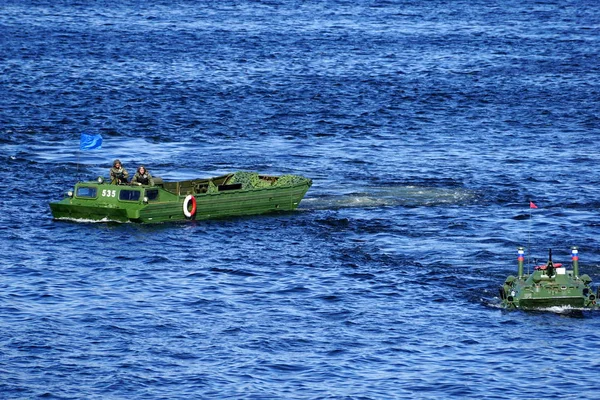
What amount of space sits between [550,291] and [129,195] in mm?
22056

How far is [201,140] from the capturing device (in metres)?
85.9

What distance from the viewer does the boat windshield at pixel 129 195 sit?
61.2m

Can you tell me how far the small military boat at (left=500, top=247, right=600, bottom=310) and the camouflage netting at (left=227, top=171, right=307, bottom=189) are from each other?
19.2 m

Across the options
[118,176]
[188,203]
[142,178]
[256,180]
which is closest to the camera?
[188,203]

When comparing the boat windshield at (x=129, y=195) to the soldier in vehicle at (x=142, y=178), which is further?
the soldier in vehicle at (x=142, y=178)

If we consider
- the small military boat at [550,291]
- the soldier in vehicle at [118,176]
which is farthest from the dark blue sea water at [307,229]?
the soldier in vehicle at [118,176]

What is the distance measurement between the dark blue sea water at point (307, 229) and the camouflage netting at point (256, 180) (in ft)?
7.38

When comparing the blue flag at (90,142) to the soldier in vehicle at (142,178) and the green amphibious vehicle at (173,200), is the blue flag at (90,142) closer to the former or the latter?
the green amphibious vehicle at (173,200)

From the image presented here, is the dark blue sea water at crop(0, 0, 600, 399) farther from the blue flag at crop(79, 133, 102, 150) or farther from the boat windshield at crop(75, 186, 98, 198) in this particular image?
the blue flag at crop(79, 133, 102, 150)

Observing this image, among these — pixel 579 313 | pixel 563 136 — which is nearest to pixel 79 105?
pixel 563 136

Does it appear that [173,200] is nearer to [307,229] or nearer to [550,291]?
[307,229]

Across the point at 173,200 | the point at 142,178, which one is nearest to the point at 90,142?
the point at 142,178

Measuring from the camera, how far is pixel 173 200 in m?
62.0

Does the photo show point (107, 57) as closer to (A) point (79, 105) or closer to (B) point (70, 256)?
(A) point (79, 105)
